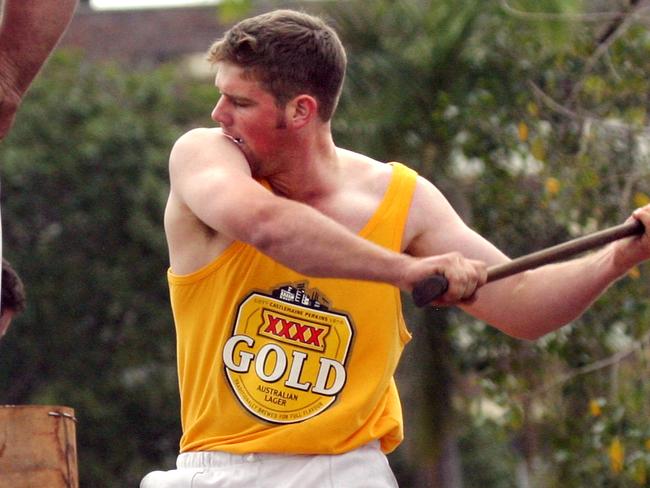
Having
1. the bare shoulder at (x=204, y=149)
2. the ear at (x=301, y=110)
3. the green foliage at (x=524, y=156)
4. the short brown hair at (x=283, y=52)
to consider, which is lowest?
the green foliage at (x=524, y=156)

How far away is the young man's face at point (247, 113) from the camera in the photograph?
359 centimetres

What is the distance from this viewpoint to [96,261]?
71.5 ft

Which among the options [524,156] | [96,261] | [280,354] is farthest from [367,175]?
[96,261]

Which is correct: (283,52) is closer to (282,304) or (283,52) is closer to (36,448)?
(282,304)

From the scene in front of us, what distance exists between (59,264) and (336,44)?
18.5 m

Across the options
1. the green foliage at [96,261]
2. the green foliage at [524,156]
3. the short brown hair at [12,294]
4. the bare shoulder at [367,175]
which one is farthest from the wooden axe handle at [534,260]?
the green foliage at [96,261]

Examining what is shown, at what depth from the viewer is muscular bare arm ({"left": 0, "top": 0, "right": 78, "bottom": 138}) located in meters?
3.44

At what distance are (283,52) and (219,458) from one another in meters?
1.02

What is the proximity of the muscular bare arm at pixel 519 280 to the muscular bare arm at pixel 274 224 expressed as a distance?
531mm

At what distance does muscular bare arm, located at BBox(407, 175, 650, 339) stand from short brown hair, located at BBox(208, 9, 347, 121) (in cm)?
43

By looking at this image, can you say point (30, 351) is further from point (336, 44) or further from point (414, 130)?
point (336, 44)

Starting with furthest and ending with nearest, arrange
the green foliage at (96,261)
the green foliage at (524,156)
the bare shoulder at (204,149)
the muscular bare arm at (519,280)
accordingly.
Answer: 1. the green foliage at (96,261)
2. the green foliage at (524,156)
3. the muscular bare arm at (519,280)
4. the bare shoulder at (204,149)

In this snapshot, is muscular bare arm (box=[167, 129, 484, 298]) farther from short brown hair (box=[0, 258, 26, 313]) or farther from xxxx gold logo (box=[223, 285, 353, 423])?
short brown hair (box=[0, 258, 26, 313])

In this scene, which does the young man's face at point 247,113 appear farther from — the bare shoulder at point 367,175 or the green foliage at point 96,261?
the green foliage at point 96,261
